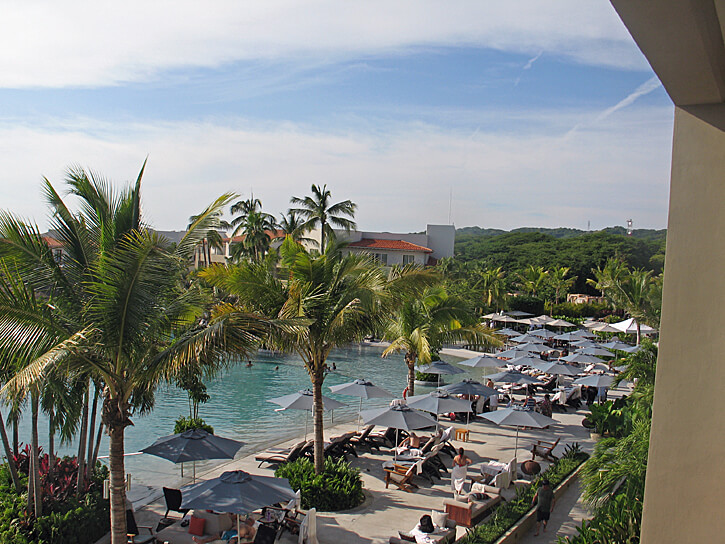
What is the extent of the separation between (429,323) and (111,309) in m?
13.5

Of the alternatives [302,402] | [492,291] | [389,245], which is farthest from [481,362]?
[389,245]

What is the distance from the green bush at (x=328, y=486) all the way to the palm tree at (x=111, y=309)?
14.7ft

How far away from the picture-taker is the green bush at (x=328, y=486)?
12.4 m

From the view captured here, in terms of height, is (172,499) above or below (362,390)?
below

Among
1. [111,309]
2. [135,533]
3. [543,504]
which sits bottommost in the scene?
[135,533]

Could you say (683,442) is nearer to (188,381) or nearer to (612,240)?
(188,381)

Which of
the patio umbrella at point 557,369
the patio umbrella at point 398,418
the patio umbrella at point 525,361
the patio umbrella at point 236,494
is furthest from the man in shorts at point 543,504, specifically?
the patio umbrella at point 525,361

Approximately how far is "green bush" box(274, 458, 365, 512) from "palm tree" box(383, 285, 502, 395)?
24.1 feet

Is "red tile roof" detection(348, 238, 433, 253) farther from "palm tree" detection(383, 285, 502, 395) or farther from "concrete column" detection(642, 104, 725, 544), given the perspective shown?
"concrete column" detection(642, 104, 725, 544)

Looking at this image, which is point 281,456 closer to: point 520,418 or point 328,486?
point 328,486

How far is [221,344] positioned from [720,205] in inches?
241

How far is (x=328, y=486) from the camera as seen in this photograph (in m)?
12.5

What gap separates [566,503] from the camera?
13375mm

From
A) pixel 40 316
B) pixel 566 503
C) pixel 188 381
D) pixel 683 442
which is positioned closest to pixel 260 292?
pixel 188 381
